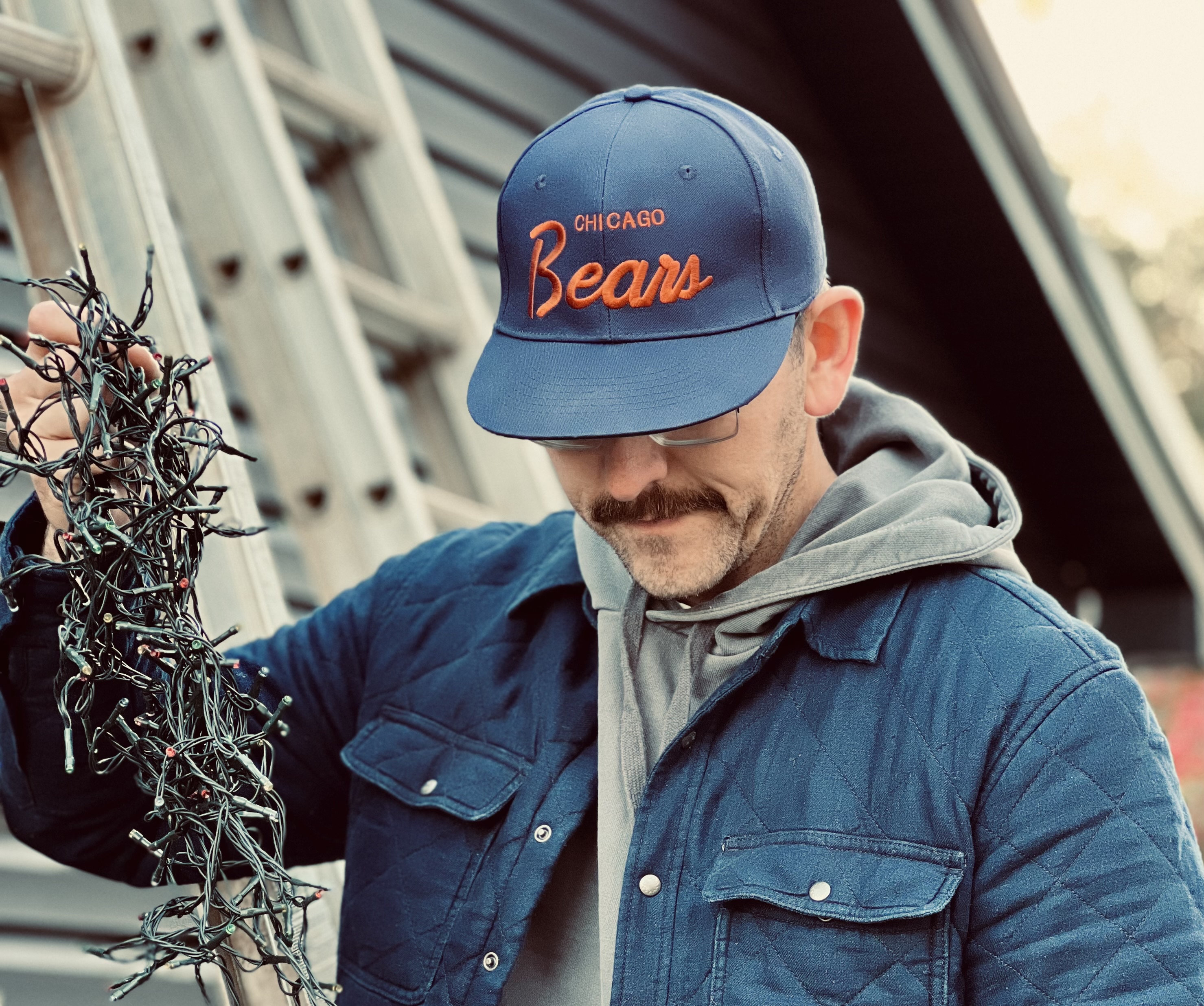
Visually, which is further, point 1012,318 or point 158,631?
point 1012,318

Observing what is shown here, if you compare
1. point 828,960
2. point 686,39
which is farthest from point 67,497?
point 686,39

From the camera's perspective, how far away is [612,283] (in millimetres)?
1221

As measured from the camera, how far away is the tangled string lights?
3.41ft

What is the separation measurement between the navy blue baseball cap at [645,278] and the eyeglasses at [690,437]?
0.11 ft

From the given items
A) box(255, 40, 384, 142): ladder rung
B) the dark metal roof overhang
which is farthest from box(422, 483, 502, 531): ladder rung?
the dark metal roof overhang

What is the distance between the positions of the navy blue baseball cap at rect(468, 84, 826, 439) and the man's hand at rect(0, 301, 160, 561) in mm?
346

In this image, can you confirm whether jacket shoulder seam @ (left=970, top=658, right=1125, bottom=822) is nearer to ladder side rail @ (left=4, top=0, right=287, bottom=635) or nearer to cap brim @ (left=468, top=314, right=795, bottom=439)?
cap brim @ (left=468, top=314, right=795, bottom=439)

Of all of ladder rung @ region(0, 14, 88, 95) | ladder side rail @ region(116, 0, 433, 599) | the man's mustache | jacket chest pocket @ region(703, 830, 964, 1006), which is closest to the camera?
jacket chest pocket @ region(703, 830, 964, 1006)

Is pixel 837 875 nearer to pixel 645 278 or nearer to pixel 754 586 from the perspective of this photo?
pixel 754 586

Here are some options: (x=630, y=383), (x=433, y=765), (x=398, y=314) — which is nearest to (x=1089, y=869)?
(x=630, y=383)

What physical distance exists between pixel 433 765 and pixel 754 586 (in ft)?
1.30

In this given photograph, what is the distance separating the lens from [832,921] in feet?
3.84

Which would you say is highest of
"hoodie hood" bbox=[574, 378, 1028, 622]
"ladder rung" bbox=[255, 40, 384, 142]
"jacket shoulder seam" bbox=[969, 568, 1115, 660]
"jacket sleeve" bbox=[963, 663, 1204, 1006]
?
"ladder rung" bbox=[255, 40, 384, 142]

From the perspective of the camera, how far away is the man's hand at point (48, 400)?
111 cm
